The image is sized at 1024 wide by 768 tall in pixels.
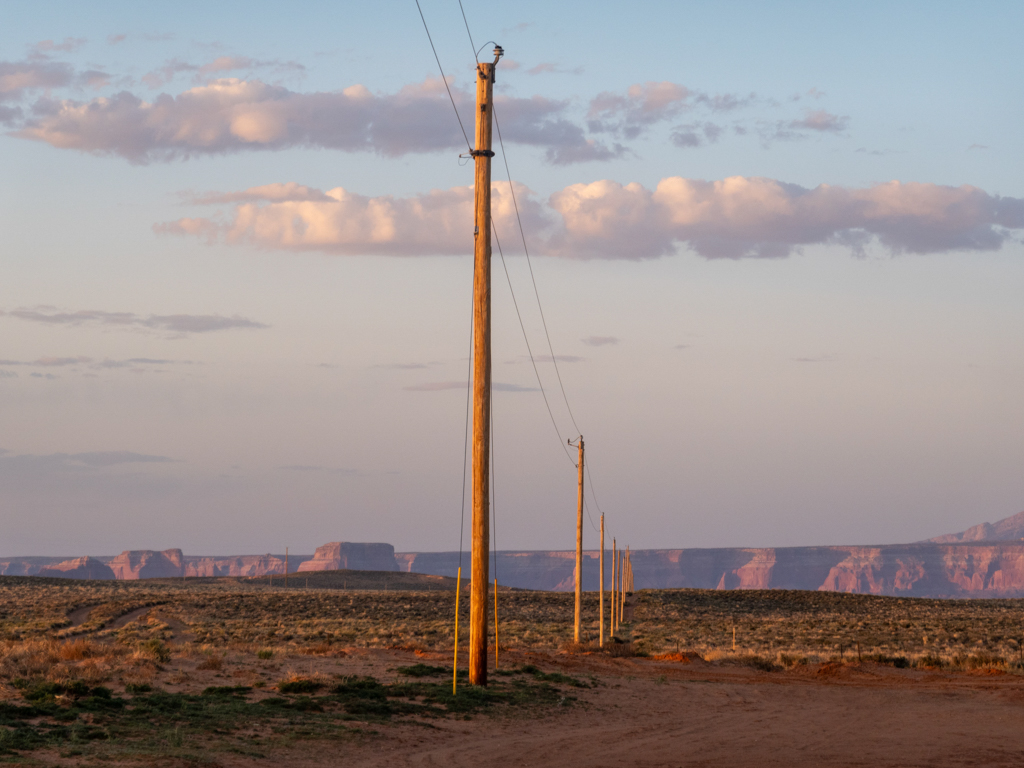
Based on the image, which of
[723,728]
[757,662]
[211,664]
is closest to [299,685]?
[211,664]

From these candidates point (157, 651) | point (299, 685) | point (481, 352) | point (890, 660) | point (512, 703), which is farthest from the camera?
point (890, 660)

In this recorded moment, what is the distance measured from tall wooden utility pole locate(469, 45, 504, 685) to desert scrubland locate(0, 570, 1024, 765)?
84.2 inches

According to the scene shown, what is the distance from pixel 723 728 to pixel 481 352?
780 cm

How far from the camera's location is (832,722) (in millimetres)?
18297

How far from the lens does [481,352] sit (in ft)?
59.6

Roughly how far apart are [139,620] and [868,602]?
57824 millimetres

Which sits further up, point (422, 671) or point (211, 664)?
point (211, 664)

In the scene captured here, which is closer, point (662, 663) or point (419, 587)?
point (662, 663)

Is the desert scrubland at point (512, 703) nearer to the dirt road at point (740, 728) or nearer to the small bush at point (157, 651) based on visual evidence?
the dirt road at point (740, 728)

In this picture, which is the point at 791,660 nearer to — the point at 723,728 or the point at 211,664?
the point at 723,728

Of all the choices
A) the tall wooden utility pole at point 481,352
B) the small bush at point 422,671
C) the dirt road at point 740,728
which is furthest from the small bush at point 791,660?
the tall wooden utility pole at point 481,352

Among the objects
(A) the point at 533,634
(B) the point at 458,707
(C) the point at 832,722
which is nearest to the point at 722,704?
(C) the point at 832,722

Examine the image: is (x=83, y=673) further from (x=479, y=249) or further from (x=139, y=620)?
(x=139, y=620)

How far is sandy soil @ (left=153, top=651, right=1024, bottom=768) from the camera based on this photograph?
13.7 meters
